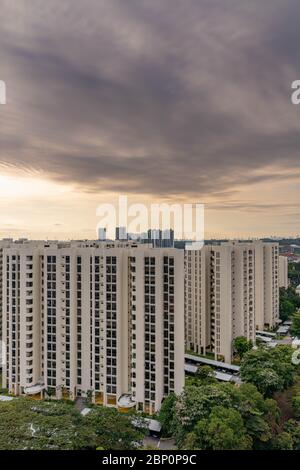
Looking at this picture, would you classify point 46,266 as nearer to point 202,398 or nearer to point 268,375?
point 202,398

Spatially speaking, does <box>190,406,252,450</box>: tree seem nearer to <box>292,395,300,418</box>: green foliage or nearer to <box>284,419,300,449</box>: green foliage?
<box>284,419,300,449</box>: green foliage

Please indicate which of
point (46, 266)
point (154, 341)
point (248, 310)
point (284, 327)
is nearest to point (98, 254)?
point (46, 266)

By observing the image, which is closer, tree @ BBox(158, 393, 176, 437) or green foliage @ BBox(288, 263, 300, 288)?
tree @ BBox(158, 393, 176, 437)

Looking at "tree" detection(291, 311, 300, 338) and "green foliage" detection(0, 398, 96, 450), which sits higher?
"green foliage" detection(0, 398, 96, 450)

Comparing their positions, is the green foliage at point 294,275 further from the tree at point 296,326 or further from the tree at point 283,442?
the tree at point 283,442

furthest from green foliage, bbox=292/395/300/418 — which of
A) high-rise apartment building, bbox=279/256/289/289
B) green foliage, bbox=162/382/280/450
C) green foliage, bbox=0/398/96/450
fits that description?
high-rise apartment building, bbox=279/256/289/289

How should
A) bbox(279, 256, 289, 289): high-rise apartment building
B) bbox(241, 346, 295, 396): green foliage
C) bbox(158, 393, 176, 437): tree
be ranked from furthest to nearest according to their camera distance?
bbox(279, 256, 289, 289): high-rise apartment building → bbox(241, 346, 295, 396): green foliage → bbox(158, 393, 176, 437): tree
